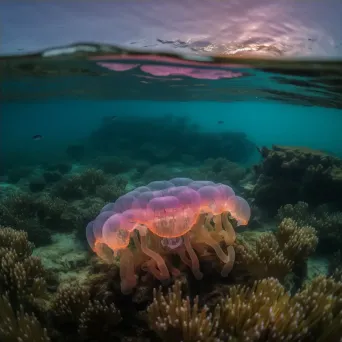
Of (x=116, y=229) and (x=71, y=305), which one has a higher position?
(x=116, y=229)

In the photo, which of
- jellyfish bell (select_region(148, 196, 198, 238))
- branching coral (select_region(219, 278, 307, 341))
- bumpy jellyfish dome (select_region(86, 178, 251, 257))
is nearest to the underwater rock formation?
bumpy jellyfish dome (select_region(86, 178, 251, 257))

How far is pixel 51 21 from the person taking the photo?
26.1 ft

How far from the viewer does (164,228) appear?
3.83 m

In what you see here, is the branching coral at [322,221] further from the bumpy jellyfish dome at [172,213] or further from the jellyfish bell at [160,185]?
the bumpy jellyfish dome at [172,213]

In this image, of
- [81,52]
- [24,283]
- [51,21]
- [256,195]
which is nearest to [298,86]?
[256,195]

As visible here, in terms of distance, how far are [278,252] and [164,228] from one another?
8.64 feet

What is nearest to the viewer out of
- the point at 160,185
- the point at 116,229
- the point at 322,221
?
the point at 116,229

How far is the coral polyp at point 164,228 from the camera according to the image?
12.7 feet

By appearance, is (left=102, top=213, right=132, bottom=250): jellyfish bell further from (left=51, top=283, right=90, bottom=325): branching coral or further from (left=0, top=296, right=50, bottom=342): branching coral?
(left=0, top=296, right=50, bottom=342): branching coral

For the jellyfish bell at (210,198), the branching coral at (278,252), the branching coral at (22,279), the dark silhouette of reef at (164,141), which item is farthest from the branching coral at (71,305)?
the dark silhouette of reef at (164,141)

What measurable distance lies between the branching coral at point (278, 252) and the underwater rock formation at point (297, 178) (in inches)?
197

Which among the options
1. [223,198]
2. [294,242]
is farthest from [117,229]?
[294,242]

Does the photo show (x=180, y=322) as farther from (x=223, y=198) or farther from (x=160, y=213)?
(x=223, y=198)

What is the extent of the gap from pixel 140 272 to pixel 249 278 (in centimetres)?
185
